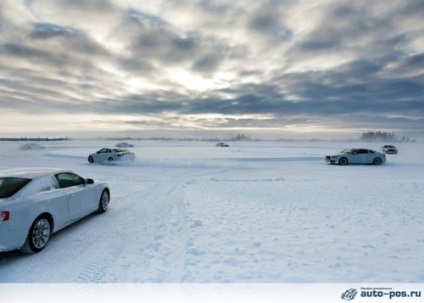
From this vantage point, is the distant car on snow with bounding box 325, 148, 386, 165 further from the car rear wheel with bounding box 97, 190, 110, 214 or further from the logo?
the car rear wheel with bounding box 97, 190, 110, 214

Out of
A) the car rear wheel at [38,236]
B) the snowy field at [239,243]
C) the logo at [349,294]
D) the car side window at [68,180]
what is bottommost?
the logo at [349,294]

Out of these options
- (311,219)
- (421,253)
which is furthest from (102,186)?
(421,253)

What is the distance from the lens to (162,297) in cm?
324

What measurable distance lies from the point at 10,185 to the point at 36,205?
672mm

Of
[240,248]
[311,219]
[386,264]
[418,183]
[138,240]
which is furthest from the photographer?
[418,183]

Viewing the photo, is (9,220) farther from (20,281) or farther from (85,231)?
(85,231)

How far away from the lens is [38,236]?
4484mm

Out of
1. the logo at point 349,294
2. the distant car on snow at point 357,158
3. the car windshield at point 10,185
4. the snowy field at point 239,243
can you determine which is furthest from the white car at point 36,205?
the distant car on snow at point 357,158

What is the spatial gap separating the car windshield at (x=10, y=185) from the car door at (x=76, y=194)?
824 mm

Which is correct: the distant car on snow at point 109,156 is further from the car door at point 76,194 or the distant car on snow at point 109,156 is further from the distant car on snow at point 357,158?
the distant car on snow at point 357,158

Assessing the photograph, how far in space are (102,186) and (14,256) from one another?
9.29 feet

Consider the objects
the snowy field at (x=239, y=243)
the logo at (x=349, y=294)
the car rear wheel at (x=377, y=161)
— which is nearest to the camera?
the logo at (x=349, y=294)

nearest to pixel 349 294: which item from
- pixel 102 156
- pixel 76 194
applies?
pixel 76 194

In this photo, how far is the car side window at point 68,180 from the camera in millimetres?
5492
